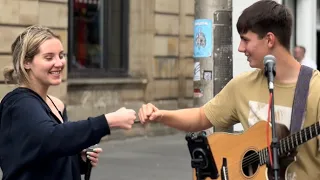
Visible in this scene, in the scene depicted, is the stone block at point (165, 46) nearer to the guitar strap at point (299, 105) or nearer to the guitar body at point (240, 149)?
the guitar body at point (240, 149)

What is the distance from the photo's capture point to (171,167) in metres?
9.78

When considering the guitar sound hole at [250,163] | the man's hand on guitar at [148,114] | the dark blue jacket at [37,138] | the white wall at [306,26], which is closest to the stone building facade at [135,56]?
the white wall at [306,26]

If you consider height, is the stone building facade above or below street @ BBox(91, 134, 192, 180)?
above

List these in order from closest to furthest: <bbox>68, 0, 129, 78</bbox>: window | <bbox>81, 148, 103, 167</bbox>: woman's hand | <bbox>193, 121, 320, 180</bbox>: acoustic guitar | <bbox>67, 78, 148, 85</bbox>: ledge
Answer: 1. <bbox>193, 121, 320, 180</bbox>: acoustic guitar
2. <bbox>81, 148, 103, 167</bbox>: woman's hand
3. <bbox>67, 78, 148, 85</bbox>: ledge
4. <bbox>68, 0, 129, 78</bbox>: window

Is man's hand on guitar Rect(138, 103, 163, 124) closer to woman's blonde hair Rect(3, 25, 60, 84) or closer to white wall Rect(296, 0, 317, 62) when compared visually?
woman's blonde hair Rect(3, 25, 60, 84)

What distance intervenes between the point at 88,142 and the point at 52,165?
28 centimetres

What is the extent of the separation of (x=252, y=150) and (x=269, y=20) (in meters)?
0.68

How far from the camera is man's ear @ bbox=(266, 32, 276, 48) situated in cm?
318

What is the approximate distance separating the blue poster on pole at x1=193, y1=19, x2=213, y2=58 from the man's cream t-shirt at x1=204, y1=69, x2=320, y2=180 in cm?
230

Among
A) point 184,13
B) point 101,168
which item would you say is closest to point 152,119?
point 101,168

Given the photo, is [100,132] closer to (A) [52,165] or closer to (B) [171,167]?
(A) [52,165]

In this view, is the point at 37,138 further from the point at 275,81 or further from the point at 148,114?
the point at 275,81

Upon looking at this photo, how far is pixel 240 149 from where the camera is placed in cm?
344

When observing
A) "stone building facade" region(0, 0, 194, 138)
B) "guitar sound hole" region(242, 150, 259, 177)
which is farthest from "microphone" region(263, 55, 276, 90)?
"stone building facade" region(0, 0, 194, 138)
